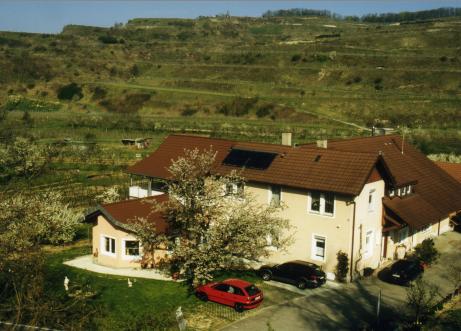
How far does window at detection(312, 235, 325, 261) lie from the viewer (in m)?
28.5

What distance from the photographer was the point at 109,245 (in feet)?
95.7

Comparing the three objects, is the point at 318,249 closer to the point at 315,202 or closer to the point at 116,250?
the point at 315,202

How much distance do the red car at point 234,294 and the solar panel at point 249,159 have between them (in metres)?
8.78

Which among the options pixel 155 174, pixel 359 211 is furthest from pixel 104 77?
pixel 359 211

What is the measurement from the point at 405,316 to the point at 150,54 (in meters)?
129

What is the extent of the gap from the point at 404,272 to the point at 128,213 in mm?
15037

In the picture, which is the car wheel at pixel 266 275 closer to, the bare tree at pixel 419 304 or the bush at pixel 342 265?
the bush at pixel 342 265

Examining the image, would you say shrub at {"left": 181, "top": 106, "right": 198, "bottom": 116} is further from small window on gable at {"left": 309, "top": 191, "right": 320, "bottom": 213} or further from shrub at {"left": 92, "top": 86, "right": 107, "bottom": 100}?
small window on gable at {"left": 309, "top": 191, "right": 320, "bottom": 213}

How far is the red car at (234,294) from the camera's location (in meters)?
23.6

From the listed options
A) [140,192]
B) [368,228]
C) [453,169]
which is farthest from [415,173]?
[140,192]

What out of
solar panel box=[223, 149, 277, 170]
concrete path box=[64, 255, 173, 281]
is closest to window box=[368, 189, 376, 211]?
Result: solar panel box=[223, 149, 277, 170]

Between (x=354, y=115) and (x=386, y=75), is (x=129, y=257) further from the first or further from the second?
(x=386, y=75)

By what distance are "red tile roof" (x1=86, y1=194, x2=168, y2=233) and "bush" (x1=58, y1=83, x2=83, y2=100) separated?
284ft

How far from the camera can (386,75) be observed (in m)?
102
